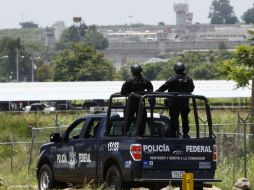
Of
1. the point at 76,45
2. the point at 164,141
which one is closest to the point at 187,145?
the point at 164,141

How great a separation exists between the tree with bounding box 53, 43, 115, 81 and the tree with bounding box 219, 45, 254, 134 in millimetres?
110964

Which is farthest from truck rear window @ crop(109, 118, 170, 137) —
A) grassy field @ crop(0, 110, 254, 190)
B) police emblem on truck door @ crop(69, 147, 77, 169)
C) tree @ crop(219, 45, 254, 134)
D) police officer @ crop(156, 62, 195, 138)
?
tree @ crop(219, 45, 254, 134)

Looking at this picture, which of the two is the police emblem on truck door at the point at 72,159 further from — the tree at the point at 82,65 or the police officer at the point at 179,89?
the tree at the point at 82,65

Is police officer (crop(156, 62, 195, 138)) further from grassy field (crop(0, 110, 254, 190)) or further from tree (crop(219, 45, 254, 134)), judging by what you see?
tree (crop(219, 45, 254, 134))

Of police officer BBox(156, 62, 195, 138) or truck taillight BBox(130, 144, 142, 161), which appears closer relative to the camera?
truck taillight BBox(130, 144, 142, 161)

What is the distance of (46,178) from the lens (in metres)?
23.0

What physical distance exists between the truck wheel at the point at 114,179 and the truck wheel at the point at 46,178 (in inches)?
89.7

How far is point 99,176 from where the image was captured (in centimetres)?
2098

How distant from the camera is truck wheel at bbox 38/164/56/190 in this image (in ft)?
74.4

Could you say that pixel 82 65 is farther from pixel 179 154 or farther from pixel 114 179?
pixel 179 154

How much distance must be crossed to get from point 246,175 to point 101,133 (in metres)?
4.57

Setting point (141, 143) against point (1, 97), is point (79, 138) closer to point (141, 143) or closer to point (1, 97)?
point (141, 143)

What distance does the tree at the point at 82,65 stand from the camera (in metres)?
146

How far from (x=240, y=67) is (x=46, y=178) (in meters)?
12.3
